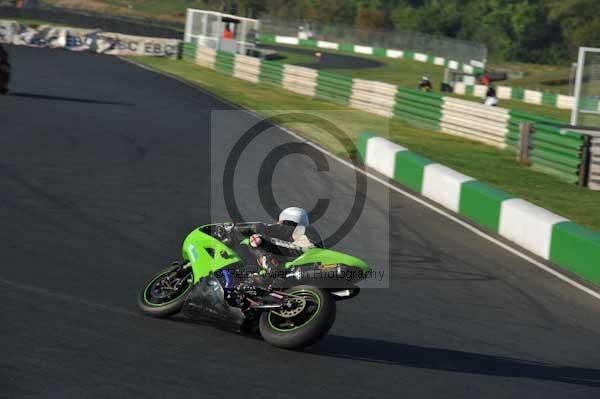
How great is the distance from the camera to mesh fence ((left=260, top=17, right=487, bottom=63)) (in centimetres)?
6581

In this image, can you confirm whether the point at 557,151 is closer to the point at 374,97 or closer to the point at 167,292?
the point at 374,97

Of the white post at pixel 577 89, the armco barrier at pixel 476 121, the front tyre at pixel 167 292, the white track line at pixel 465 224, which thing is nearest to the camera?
the front tyre at pixel 167 292

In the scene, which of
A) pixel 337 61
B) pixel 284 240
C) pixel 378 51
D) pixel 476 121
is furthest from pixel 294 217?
pixel 378 51

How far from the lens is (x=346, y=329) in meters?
8.42

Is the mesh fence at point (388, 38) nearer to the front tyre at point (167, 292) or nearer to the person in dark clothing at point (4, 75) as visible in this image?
the person in dark clothing at point (4, 75)

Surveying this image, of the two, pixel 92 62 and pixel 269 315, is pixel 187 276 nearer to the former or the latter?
pixel 269 315

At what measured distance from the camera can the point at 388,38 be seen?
7638 centimetres

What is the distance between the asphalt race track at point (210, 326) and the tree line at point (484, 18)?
64867 millimetres

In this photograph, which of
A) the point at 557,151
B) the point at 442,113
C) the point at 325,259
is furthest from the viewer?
the point at 442,113

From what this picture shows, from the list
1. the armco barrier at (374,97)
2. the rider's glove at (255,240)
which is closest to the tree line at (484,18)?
the armco barrier at (374,97)

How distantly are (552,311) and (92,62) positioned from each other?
113 ft

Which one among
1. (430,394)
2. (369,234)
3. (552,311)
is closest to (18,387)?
(430,394)

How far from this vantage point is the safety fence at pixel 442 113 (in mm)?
20094

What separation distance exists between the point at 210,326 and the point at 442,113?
1986 cm
